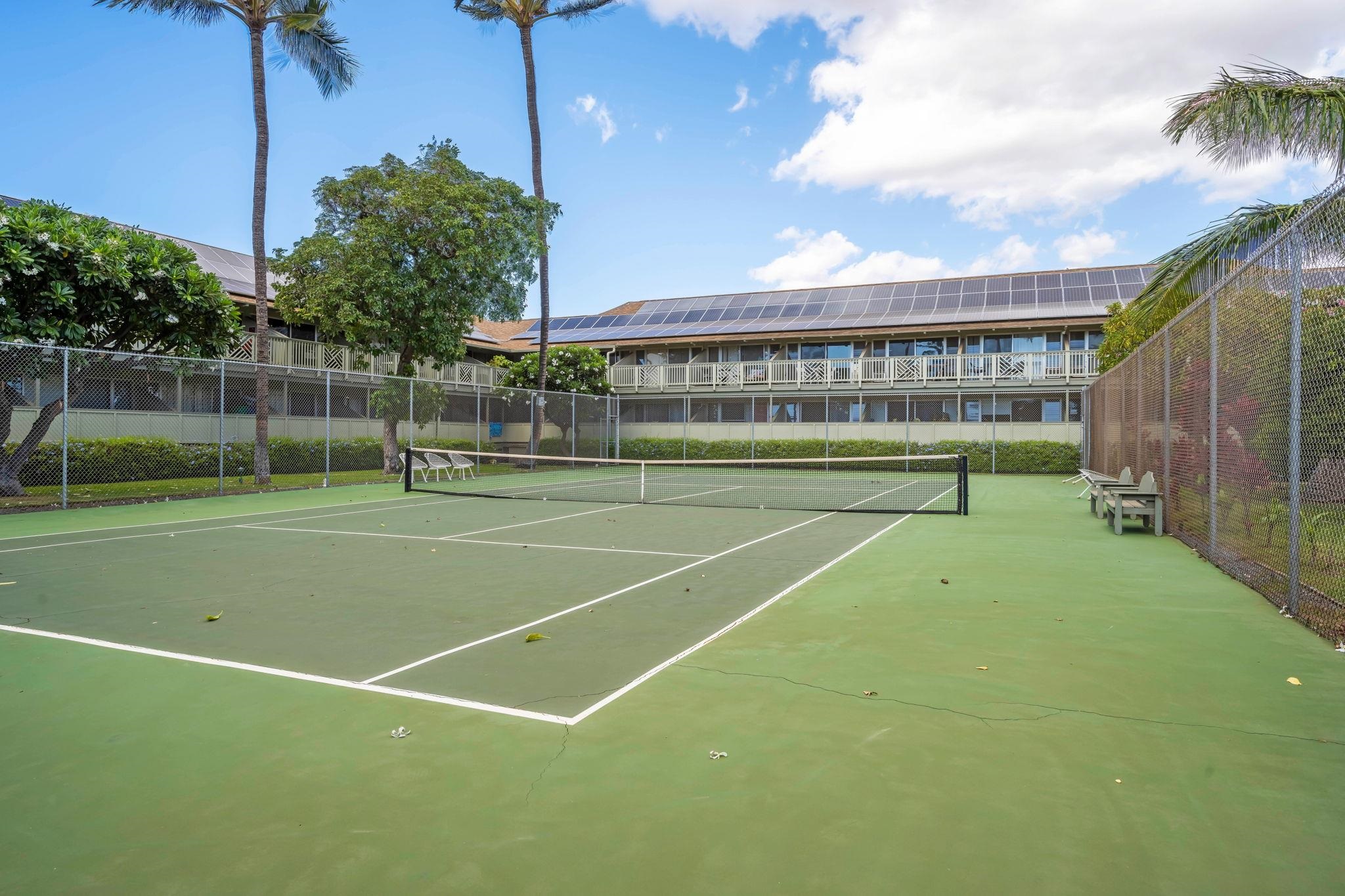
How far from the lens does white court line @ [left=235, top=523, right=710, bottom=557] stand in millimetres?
Result: 9758

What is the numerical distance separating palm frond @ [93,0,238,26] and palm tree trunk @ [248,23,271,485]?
0.86 metres

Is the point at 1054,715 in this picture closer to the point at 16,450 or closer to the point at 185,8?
the point at 16,450

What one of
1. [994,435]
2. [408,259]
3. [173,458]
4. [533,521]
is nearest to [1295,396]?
[533,521]

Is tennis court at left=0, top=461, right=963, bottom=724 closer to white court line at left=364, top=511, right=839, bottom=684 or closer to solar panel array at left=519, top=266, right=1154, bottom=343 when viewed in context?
white court line at left=364, top=511, right=839, bottom=684

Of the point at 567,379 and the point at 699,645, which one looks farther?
the point at 567,379

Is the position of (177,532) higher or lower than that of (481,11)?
lower

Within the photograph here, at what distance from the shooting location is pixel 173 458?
20.4 metres

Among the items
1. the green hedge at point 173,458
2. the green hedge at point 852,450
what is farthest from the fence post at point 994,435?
the green hedge at point 173,458

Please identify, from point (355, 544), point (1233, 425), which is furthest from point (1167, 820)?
point (355, 544)

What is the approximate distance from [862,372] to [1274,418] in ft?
91.9

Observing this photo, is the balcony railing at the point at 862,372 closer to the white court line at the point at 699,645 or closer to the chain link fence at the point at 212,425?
the chain link fence at the point at 212,425

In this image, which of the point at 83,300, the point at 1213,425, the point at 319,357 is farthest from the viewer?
the point at 319,357

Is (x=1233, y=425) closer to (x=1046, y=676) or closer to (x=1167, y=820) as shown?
(x=1046, y=676)

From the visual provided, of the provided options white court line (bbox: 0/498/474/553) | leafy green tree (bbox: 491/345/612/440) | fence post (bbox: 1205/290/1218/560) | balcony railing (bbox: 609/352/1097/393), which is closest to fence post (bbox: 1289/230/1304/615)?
fence post (bbox: 1205/290/1218/560)
